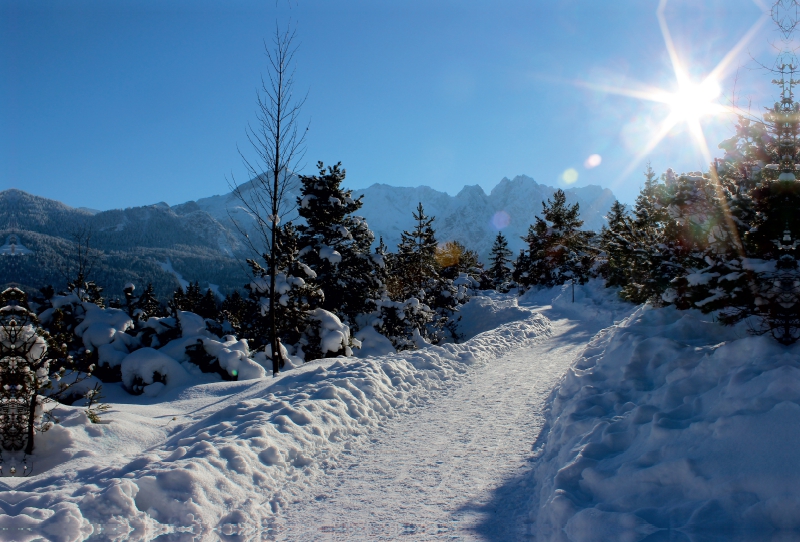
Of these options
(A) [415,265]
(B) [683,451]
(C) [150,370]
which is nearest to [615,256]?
(A) [415,265]

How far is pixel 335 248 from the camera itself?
1791cm

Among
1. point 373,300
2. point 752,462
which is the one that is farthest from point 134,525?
point 373,300

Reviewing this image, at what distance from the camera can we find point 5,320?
6.64 meters

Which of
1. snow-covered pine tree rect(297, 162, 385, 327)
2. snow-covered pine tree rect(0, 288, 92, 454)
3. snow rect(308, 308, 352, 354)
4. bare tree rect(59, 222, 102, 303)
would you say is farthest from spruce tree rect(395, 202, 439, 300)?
snow-covered pine tree rect(0, 288, 92, 454)

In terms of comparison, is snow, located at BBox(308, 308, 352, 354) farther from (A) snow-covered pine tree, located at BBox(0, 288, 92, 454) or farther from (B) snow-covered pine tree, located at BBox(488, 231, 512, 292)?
(B) snow-covered pine tree, located at BBox(488, 231, 512, 292)

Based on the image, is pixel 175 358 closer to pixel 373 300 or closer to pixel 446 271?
pixel 373 300

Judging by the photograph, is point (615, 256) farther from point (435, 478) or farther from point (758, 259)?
point (435, 478)

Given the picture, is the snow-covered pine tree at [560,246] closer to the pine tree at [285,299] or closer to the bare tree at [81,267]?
the pine tree at [285,299]

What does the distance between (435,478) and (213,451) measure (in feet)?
8.98

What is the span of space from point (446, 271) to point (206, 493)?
102ft

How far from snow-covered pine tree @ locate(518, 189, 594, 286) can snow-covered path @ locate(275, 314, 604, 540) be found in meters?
32.0

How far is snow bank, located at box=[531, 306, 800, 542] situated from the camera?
3309 mm

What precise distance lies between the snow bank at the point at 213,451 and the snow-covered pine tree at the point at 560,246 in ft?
102

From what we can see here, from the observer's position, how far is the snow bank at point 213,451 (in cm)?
409
